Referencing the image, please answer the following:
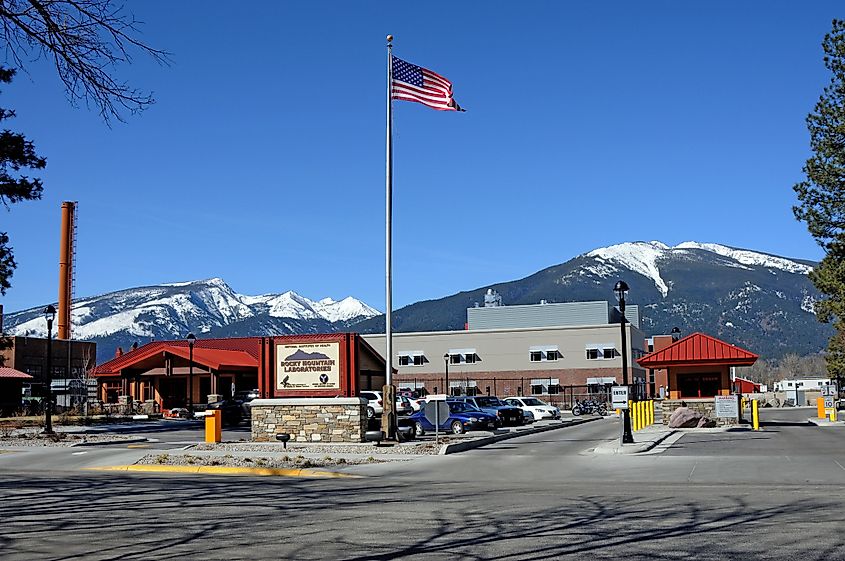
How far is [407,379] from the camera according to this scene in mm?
94438

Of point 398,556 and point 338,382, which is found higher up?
point 338,382

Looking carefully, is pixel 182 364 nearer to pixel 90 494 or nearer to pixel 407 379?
pixel 407 379

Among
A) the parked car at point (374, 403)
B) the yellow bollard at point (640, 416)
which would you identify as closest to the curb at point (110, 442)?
the parked car at point (374, 403)

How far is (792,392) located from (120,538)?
104m

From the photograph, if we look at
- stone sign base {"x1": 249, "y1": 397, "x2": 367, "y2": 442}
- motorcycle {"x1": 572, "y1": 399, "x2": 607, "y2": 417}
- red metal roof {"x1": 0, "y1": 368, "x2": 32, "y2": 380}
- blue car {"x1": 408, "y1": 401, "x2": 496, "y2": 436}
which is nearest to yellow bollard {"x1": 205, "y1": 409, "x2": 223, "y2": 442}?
stone sign base {"x1": 249, "y1": 397, "x2": 367, "y2": 442}

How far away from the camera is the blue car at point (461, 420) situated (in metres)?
36.2

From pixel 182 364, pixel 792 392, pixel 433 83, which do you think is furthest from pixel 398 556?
pixel 792 392

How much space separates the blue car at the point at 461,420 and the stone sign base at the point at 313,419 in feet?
→ 21.6

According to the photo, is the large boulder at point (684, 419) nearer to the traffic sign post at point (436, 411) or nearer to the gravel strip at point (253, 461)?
the traffic sign post at point (436, 411)

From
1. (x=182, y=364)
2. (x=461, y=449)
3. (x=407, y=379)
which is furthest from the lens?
(x=407, y=379)

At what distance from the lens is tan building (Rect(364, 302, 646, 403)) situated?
288ft

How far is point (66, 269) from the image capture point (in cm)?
8969

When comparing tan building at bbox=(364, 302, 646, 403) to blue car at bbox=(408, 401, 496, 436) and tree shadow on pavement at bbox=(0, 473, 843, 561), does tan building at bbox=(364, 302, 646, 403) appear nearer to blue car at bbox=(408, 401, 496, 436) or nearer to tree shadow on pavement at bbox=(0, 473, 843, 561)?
blue car at bbox=(408, 401, 496, 436)

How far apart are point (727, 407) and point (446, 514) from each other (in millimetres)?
30044
